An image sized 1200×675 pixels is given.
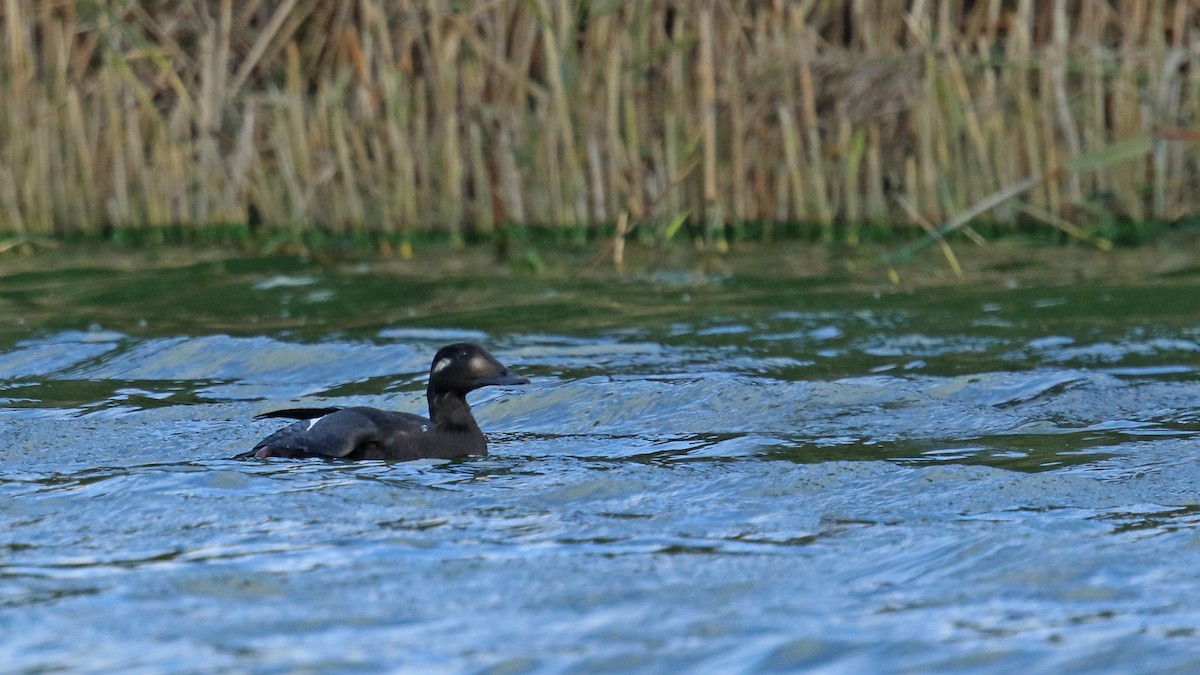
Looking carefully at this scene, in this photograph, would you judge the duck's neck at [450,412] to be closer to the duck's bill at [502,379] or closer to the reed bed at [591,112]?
the duck's bill at [502,379]

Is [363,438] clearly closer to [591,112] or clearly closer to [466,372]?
[466,372]

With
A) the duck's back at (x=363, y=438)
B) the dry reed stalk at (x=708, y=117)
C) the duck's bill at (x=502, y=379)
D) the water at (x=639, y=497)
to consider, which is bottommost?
the water at (x=639, y=497)

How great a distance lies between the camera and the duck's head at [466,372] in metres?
6.71

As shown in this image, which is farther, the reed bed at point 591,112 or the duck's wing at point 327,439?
the reed bed at point 591,112

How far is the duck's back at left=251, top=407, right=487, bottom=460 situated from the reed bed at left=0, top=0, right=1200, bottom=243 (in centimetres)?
561

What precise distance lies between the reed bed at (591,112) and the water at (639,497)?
2480 millimetres

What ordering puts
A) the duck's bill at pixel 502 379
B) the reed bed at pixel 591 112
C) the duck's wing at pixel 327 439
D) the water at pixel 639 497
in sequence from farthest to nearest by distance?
the reed bed at pixel 591 112, the duck's bill at pixel 502 379, the duck's wing at pixel 327 439, the water at pixel 639 497

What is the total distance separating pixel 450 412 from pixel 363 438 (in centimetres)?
41

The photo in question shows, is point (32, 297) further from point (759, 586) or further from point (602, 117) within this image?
point (759, 586)

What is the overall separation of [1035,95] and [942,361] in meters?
5.35

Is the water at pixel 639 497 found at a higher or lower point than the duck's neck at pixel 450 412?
lower

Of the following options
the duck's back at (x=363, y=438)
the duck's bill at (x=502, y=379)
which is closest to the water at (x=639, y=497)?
the duck's back at (x=363, y=438)

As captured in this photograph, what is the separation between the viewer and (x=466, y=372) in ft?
22.0

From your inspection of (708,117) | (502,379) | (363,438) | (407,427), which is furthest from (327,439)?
(708,117)
